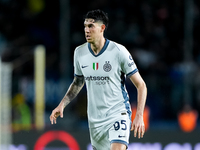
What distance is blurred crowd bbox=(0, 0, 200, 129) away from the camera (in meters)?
9.89

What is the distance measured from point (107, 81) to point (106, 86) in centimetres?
5

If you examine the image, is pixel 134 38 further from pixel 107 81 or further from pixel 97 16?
pixel 107 81

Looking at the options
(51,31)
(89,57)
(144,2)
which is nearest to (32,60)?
(51,31)

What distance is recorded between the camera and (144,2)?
12.3 metres

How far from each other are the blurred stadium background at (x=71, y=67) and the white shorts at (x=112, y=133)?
11.7ft

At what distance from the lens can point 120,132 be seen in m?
5.17

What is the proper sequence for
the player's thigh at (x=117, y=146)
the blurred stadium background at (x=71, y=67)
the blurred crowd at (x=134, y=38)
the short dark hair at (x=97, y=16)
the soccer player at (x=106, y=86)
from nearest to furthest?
the player's thigh at (x=117, y=146)
the soccer player at (x=106, y=86)
the short dark hair at (x=97, y=16)
the blurred stadium background at (x=71, y=67)
the blurred crowd at (x=134, y=38)

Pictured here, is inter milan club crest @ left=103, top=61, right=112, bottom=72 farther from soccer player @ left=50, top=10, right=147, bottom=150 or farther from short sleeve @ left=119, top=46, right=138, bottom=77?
short sleeve @ left=119, top=46, right=138, bottom=77

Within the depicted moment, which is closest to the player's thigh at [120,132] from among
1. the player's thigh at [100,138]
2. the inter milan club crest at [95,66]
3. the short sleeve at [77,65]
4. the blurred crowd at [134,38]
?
the player's thigh at [100,138]

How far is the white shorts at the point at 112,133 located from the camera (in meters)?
5.16

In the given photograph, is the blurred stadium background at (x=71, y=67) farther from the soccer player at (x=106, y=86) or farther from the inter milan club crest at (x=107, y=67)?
the inter milan club crest at (x=107, y=67)

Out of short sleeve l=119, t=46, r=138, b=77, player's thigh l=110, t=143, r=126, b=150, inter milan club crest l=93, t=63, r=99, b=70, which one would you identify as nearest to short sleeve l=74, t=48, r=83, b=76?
inter milan club crest l=93, t=63, r=99, b=70

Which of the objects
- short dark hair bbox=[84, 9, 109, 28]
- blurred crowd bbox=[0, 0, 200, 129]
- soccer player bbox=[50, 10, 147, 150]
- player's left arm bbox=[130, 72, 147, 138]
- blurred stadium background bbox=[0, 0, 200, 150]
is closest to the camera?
player's left arm bbox=[130, 72, 147, 138]

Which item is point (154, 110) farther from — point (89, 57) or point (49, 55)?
point (89, 57)
